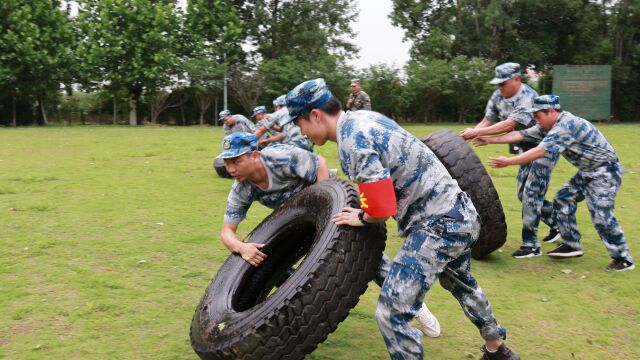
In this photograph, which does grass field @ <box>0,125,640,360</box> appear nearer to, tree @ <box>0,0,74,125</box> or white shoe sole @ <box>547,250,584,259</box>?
white shoe sole @ <box>547,250,584,259</box>

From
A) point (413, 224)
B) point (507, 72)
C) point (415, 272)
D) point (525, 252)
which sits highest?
→ point (507, 72)

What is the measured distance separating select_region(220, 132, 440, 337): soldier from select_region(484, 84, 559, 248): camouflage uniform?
8.52ft

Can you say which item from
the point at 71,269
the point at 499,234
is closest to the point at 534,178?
the point at 499,234

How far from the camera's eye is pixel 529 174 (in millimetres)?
6633

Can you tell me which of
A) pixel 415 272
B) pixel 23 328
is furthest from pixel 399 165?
pixel 23 328

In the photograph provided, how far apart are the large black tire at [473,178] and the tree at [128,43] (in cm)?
3240

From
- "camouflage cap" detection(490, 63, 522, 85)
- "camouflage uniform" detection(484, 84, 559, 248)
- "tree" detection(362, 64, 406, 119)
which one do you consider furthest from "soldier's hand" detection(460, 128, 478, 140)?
"tree" detection(362, 64, 406, 119)

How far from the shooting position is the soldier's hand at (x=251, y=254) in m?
4.46

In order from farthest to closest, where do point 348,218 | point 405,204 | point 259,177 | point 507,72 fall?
point 507,72
point 259,177
point 348,218
point 405,204

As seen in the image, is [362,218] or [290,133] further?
[290,133]

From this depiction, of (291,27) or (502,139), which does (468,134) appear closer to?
(502,139)

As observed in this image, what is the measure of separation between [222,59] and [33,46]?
10922mm

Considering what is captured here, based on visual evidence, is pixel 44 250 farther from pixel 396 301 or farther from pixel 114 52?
pixel 114 52

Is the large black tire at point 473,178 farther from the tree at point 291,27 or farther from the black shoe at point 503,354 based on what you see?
the tree at point 291,27
